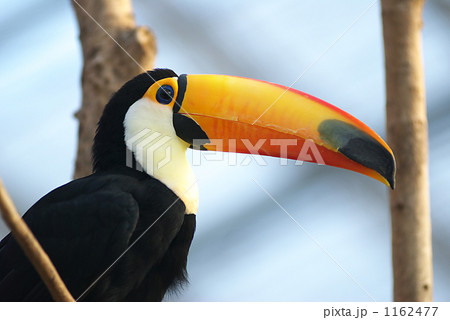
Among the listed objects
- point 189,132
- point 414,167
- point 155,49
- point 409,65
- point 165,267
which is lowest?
point 165,267

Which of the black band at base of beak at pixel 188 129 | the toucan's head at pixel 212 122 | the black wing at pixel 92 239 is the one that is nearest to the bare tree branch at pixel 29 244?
the black wing at pixel 92 239

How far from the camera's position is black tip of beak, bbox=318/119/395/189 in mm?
2996

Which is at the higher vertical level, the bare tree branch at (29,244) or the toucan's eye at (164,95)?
the toucan's eye at (164,95)

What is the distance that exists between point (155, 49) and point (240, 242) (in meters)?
2.22

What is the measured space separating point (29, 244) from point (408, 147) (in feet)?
5.97

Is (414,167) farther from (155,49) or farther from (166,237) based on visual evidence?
(155,49)

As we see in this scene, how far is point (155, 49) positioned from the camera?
12.9 ft

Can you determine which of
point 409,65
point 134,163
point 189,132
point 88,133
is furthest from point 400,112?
point 88,133

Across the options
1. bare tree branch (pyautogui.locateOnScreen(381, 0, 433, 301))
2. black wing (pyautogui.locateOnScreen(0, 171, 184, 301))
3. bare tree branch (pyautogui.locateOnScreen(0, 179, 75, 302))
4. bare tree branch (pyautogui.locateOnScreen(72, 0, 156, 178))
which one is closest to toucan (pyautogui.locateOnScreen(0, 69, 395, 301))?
black wing (pyautogui.locateOnScreen(0, 171, 184, 301))

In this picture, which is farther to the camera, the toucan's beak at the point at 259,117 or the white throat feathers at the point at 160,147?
the toucan's beak at the point at 259,117

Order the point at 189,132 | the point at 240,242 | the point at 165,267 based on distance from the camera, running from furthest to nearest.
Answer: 1. the point at 240,242
2. the point at 189,132
3. the point at 165,267

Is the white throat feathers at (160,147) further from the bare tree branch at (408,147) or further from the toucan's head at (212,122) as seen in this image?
the bare tree branch at (408,147)

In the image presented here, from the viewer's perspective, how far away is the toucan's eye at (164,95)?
346 cm

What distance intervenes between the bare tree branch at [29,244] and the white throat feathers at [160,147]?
1.22 metres
